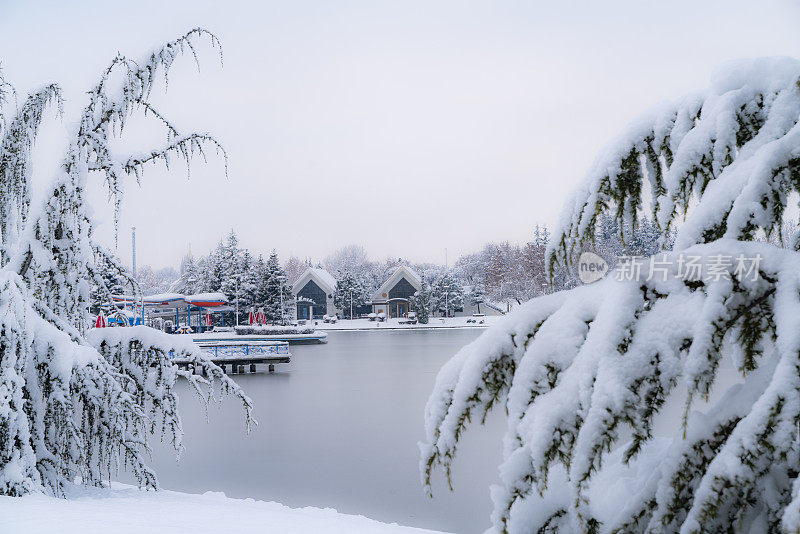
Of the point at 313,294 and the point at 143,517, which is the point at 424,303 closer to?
the point at 313,294

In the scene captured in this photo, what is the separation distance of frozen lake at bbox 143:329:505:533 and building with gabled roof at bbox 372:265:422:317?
41.3 metres

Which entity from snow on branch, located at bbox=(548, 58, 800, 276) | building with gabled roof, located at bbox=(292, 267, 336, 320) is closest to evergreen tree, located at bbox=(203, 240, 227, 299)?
building with gabled roof, located at bbox=(292, 267, 336, 320)

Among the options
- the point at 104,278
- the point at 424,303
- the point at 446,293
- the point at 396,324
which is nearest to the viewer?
the point at 104,278

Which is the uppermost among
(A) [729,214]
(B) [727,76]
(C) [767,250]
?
(B) [727,76]

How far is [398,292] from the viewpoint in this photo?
6919 cm

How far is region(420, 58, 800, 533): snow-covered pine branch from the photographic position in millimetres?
1337

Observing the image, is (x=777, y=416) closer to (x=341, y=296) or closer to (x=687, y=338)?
(x=687, y=338)

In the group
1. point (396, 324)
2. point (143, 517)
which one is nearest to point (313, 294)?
point (396, 324)

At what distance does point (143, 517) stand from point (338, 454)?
10.6m

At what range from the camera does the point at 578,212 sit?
2.08 m

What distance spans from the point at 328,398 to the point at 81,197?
17016 millimetres

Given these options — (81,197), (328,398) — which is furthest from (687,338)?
(328,398)

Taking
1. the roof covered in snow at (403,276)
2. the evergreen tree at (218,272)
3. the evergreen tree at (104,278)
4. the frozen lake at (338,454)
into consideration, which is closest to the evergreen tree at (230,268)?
the evergreen tree at (218,272)

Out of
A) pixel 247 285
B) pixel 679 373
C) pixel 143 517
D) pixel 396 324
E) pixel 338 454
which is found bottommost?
pixel 338 454
